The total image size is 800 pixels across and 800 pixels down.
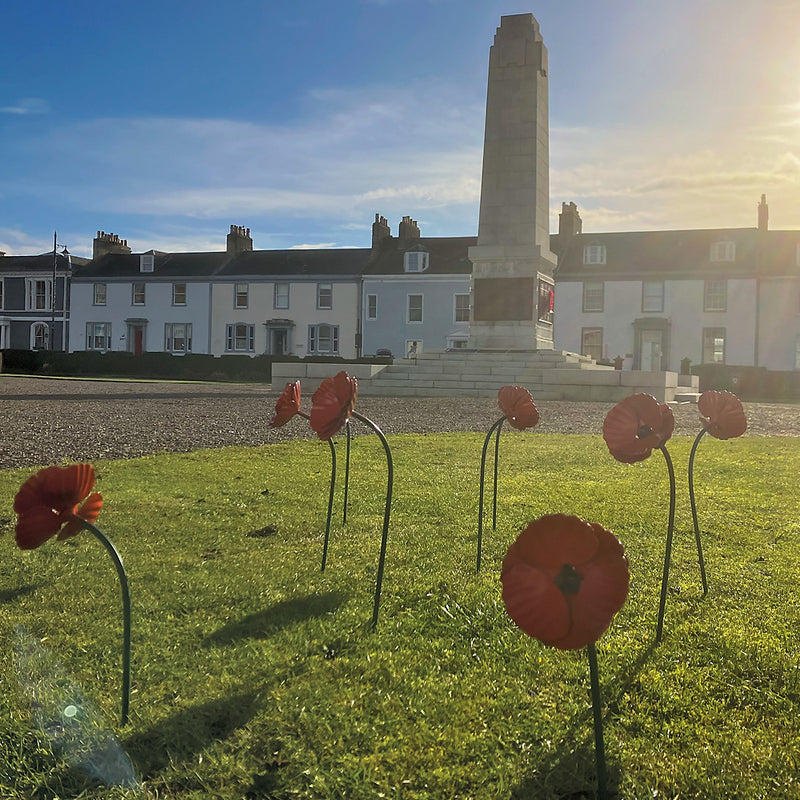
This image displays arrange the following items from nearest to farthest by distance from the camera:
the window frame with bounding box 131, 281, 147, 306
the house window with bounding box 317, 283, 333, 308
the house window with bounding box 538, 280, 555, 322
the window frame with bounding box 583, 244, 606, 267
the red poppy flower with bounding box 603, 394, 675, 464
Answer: the red poppy flower with bounding box 603, 394, 675, 464, the house window with bounding box 538, 280, 555, 322, the window frame with bounding box 583, 244, 606, 267, the house window with bounding box 317, 283, 333, 308, the window frame with bounding box 131, 281, 147, 306

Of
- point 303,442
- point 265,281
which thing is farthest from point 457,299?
point 303,442

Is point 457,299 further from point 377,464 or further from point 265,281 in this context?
point 377,464

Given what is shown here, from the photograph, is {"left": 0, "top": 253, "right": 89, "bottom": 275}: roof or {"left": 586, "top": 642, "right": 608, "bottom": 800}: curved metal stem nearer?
{"left": 586, "top": 642, "right": 608, "bottom": 800}: curved metal stem

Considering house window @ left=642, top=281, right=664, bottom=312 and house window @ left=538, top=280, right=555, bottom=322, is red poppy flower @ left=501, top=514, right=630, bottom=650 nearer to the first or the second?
house window @ left=538, top=280, right=555, bottom=322

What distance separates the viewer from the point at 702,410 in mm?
3398

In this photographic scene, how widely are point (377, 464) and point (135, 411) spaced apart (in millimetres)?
8110

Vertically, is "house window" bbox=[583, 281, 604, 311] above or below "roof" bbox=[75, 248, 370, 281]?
below

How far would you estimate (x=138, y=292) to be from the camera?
164ft

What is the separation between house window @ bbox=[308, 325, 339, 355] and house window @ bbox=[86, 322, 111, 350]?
14030mm

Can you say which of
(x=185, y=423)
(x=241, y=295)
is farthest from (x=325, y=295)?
(x=185, y=423)

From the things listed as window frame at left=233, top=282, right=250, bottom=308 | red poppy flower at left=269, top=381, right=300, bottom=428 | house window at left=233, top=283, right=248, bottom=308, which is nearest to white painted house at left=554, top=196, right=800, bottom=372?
window frame at left=233, top=282, right=250, bottom=308

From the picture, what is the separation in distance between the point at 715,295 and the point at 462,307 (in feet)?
44.0

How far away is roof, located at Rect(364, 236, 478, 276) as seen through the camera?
4444 centimetres

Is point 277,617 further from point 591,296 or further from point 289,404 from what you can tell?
point 591,296
